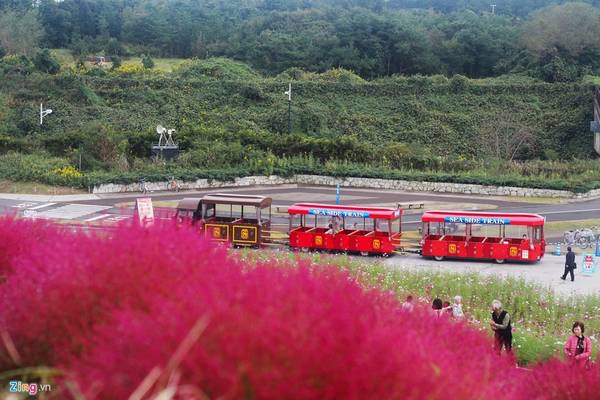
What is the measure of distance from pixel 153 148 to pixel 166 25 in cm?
6036

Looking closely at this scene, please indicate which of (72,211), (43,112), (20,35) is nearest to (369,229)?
(72,211)

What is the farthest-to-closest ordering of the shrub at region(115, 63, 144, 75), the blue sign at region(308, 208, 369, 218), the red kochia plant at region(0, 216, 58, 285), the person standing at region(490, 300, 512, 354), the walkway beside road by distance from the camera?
the shrub at region(115, 63, 144, 75), the blue sign at region(308, 208, 369, 218), the walkway beside road, the person standing at region(490, 300, 512, 354), the red kochia plant at region(0, 216, 58, 285)

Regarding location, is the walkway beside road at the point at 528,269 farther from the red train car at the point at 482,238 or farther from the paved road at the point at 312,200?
the paved road at the point at 312,200

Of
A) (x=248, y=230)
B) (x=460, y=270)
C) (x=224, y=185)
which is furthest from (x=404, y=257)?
(x=224, y=185)

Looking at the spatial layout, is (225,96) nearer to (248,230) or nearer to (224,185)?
(224,185)

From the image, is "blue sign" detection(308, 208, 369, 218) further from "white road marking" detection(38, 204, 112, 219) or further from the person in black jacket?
"white road marking" detection(38, 204, 112, 219)

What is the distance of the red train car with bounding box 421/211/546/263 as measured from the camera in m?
30.1

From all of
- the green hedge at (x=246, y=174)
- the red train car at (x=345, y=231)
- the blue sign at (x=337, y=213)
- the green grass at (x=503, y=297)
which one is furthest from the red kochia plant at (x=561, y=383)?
the green hedge at (x=246, y=174)

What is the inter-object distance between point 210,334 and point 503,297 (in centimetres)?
1718

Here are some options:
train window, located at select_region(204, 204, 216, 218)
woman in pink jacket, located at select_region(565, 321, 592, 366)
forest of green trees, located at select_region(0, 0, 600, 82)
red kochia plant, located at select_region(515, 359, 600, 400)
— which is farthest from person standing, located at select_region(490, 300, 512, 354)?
forest of green trees, located at select_region(0, 0, 600, 82)

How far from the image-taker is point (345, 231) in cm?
3278

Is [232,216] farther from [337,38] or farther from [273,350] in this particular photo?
[337,38]

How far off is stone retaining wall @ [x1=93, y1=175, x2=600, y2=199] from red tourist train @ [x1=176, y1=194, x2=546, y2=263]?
13821mm

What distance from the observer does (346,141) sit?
178 feet
